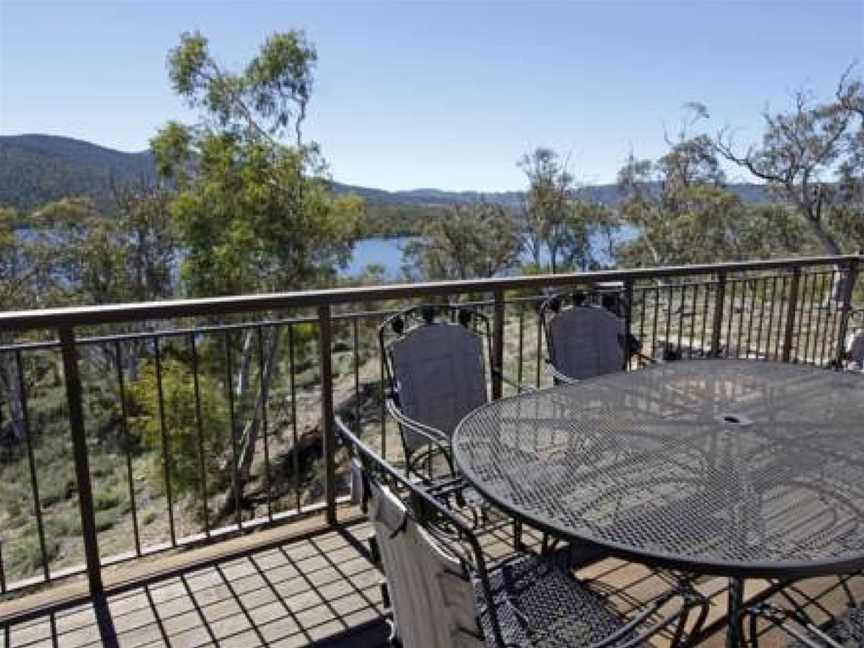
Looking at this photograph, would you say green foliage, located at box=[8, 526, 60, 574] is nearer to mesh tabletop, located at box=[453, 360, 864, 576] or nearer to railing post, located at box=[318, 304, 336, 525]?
railing post, located at box=[318, 304, 336, 525]

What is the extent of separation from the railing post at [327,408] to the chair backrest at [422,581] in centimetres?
149

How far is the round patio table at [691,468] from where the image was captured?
4.25ft

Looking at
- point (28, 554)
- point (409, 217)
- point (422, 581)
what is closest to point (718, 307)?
point (422, 581)

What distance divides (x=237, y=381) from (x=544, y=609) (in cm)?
1387

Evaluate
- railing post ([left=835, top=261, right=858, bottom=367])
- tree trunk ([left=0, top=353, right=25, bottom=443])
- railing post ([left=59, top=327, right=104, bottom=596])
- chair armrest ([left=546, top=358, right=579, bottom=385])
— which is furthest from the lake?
railing post ([left=59, top=327, right=104, bottom=596])

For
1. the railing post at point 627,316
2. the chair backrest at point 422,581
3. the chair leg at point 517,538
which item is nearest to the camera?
the chair backrest at point 422,581

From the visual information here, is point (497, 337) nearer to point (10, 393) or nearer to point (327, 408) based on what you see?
point (327, 408)

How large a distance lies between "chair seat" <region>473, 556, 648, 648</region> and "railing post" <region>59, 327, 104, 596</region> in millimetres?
1595

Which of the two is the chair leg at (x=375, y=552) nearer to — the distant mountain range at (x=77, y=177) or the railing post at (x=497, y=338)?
the railing post at (x=497, y=338)

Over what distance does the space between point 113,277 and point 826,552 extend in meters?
23.5

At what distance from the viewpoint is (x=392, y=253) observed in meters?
32.4

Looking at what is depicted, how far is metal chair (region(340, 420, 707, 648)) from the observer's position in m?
1.04

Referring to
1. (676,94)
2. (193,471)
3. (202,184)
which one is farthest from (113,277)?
(676,94)

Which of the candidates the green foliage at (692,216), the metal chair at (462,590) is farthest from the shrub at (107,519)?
the green foliage at (692,216)
